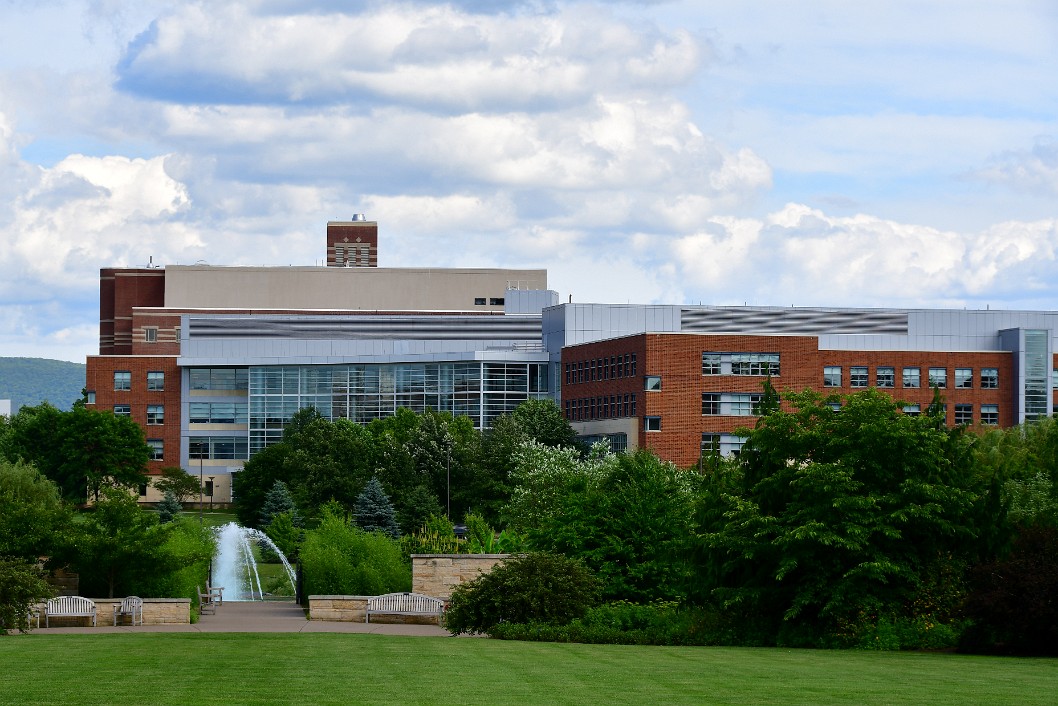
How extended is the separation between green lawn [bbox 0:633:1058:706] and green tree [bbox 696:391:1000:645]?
2.64m

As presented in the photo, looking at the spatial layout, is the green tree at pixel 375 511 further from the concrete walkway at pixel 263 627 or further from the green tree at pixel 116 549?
the green tree at pixel 116 549

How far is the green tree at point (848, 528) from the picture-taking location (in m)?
34.6

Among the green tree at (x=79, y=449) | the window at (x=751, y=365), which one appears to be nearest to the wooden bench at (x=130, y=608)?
the window at (x=751, y=365)

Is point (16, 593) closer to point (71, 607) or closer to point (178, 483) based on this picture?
point (71, 607)

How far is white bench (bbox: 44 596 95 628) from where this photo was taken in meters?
Result: 42.4

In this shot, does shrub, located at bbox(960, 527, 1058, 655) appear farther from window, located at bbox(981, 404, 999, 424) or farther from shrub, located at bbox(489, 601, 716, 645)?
window, located at bbox(981, 404, 999, 424)

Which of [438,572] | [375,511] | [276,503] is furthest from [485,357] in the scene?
[438,572]

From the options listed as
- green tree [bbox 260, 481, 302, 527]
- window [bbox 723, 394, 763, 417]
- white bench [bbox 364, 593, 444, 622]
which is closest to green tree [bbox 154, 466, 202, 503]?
green tree [bbox 260, 481, 302, 527]

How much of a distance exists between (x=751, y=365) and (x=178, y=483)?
50.6 metres

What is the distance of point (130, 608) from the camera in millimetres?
43156

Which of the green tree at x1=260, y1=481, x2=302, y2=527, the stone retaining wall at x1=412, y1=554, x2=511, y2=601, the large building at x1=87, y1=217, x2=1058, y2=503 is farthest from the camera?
the large building at x1=87, y1=217, x2=1058, y2=503

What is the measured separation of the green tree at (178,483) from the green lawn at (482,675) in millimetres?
99172

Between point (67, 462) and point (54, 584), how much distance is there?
274 ft

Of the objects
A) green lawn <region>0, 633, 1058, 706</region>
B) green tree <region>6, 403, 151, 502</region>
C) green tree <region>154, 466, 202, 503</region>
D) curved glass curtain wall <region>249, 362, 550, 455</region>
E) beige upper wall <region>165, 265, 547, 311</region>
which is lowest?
green lawn <region>0, 633, 1058, 706</region>
